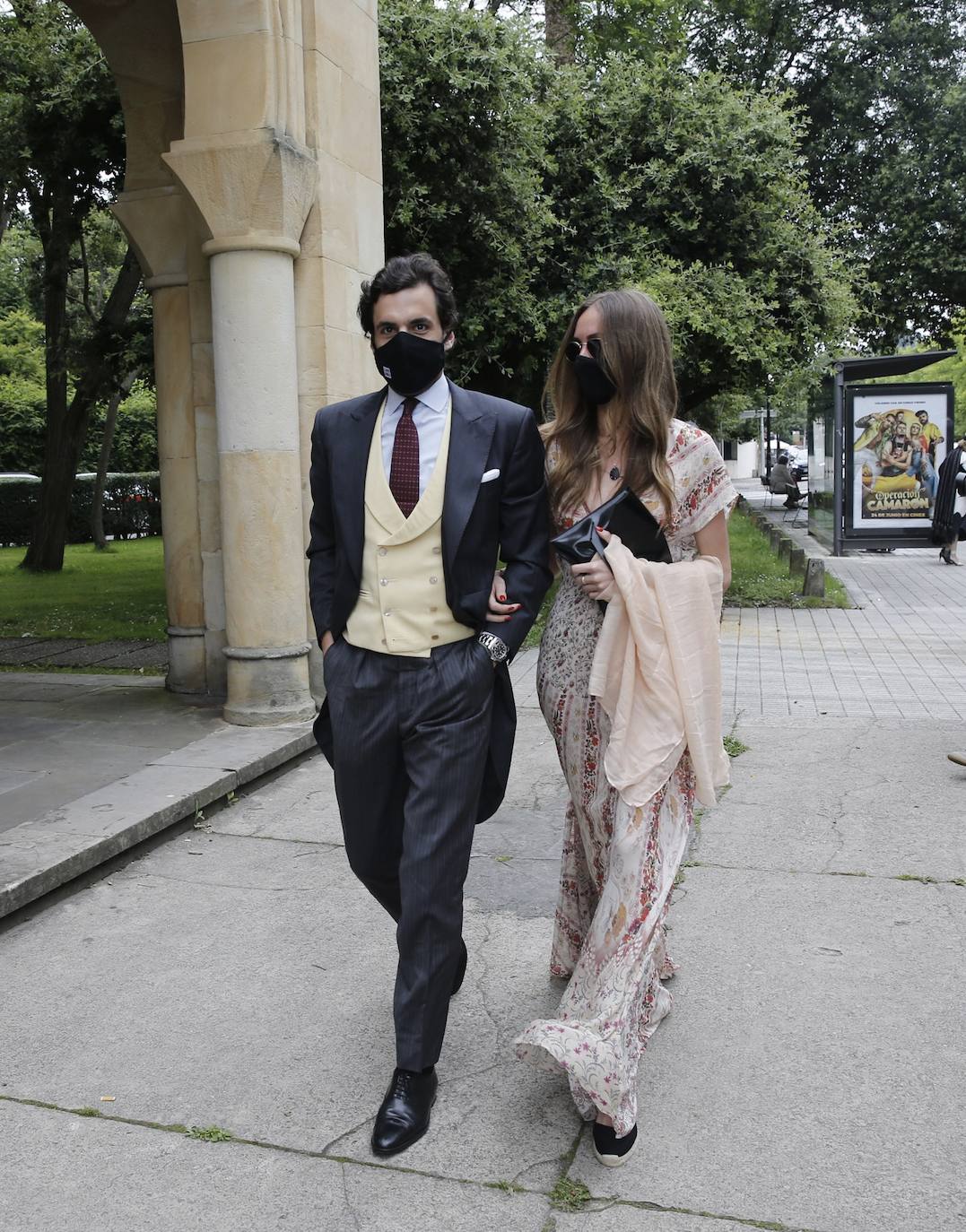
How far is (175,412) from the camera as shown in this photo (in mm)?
7469

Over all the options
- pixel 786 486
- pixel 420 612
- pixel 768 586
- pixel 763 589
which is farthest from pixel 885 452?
pixel 420 612

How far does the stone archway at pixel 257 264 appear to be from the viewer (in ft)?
20.8

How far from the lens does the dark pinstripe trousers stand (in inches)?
111

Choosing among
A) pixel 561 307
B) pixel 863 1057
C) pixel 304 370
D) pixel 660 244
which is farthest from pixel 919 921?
pixel 660 244

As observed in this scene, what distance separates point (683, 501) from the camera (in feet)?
9.68

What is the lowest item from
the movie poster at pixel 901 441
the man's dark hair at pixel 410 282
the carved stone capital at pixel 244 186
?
the man's dark hair at pixel 410 282

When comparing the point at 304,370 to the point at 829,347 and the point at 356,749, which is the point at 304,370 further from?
the point at 829,347

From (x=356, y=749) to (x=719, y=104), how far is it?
1063cm

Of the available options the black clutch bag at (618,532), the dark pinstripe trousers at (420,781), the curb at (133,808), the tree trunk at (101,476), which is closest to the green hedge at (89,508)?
the tree trunk at (101,476)

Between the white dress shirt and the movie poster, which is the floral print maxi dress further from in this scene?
the movie poster

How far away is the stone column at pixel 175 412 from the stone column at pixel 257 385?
98cm

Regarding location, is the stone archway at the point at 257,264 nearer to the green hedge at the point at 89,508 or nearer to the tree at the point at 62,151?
the tree at the point at 62,151

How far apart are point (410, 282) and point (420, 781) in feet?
3.95

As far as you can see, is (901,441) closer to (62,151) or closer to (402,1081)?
(62,151)
